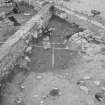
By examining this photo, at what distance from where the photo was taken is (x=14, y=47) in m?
6.20

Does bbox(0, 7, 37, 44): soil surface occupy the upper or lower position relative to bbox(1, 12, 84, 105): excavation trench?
upper

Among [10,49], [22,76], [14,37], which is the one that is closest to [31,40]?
[14,37]

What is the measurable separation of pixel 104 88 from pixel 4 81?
2.85 m

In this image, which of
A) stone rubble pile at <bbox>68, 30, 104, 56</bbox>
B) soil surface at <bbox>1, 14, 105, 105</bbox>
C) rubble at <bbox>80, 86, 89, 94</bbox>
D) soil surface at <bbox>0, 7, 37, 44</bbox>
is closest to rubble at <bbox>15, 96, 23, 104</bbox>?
soil surface at <bbox>1, 14, 105, 105</bbox>

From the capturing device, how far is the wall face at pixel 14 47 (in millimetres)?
5581

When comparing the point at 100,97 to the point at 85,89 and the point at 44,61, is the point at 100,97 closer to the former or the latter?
the point at 85,89

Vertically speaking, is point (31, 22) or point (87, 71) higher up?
point (31, 22)

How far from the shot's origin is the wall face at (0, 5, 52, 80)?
5.58 meters

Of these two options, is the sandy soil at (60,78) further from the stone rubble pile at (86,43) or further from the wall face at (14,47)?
the wall face at (14,47)

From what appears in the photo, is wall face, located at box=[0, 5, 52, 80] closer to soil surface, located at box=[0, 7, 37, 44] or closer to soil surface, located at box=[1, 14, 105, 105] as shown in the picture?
soil surface, located at box=[1, 14, 105, 105]

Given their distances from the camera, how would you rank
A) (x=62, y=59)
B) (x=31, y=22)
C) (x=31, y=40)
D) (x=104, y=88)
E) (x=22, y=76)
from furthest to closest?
(x=31, y=22) → (x=31, y=40) → (x=62, y=59) → (x=22, y=76) → (x=104, y=88)

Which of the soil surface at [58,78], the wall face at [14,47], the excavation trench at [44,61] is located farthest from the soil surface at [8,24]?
the soil surface at [58,78]

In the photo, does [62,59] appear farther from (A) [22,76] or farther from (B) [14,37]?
(B) [14,37]

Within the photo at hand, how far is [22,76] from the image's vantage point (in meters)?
5.69
